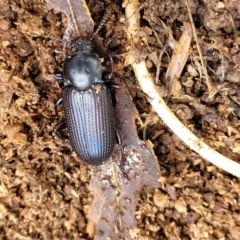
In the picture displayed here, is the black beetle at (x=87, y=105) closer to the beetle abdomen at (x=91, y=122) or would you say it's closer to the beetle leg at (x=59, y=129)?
the beetle abdomen at (x=91, y=122)

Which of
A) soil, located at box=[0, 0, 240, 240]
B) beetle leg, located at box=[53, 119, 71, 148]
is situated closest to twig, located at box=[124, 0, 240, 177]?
soil, located at box=[0, 0, 240, 240]

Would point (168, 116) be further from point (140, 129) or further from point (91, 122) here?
point (91, 122)

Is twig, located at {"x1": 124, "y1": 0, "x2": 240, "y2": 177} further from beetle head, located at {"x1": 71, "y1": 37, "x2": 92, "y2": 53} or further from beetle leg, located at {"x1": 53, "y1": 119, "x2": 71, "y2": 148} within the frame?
beetle leg, located at {"x1": 53, "y1": 119, "x2": 71, "y2": 148}

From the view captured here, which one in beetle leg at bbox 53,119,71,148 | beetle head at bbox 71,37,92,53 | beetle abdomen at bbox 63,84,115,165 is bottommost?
beetle leg at bbox 53,119,71,148

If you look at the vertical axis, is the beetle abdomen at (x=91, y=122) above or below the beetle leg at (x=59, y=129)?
above

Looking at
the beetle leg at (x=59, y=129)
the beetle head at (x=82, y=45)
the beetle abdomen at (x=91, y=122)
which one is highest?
the beetle head at (x=82, y=45)

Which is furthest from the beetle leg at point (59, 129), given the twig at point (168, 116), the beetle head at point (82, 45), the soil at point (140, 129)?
the twig at point (168, 116)

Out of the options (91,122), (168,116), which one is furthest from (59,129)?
(168,116)
